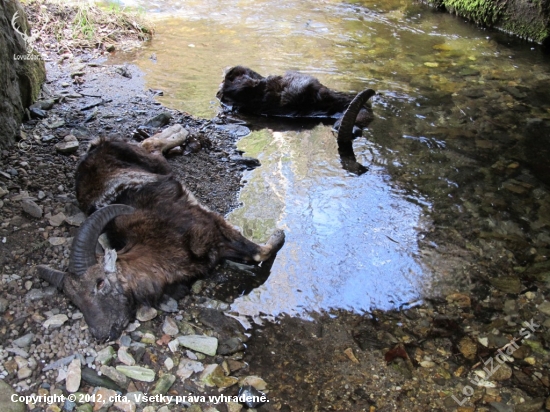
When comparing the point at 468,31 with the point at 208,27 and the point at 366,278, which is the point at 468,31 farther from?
the point at 366,278

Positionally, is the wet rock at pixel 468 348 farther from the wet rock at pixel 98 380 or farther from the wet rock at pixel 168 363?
the wet rock at pixel 98 380

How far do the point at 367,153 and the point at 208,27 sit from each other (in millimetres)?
6532

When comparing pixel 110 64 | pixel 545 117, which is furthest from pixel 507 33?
pixel 110 64

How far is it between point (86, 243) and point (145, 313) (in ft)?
2.55

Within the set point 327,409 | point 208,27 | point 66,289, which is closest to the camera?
point 327,409

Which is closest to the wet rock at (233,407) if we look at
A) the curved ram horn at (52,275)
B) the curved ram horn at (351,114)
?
the curved ram horn at (52,275)

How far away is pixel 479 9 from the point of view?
11789mm

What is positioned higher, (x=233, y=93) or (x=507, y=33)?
(x=507, y=33)

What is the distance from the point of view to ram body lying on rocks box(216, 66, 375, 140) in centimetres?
754

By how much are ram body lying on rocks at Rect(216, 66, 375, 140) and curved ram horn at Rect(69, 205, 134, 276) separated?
453cm

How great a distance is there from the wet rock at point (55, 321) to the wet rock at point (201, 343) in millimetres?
880

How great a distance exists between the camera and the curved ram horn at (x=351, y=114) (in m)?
6.18

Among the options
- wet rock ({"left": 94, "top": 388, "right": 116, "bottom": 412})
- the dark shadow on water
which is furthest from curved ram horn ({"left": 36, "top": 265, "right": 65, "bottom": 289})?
the dark shadow on water

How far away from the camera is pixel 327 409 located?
3.21 meters
